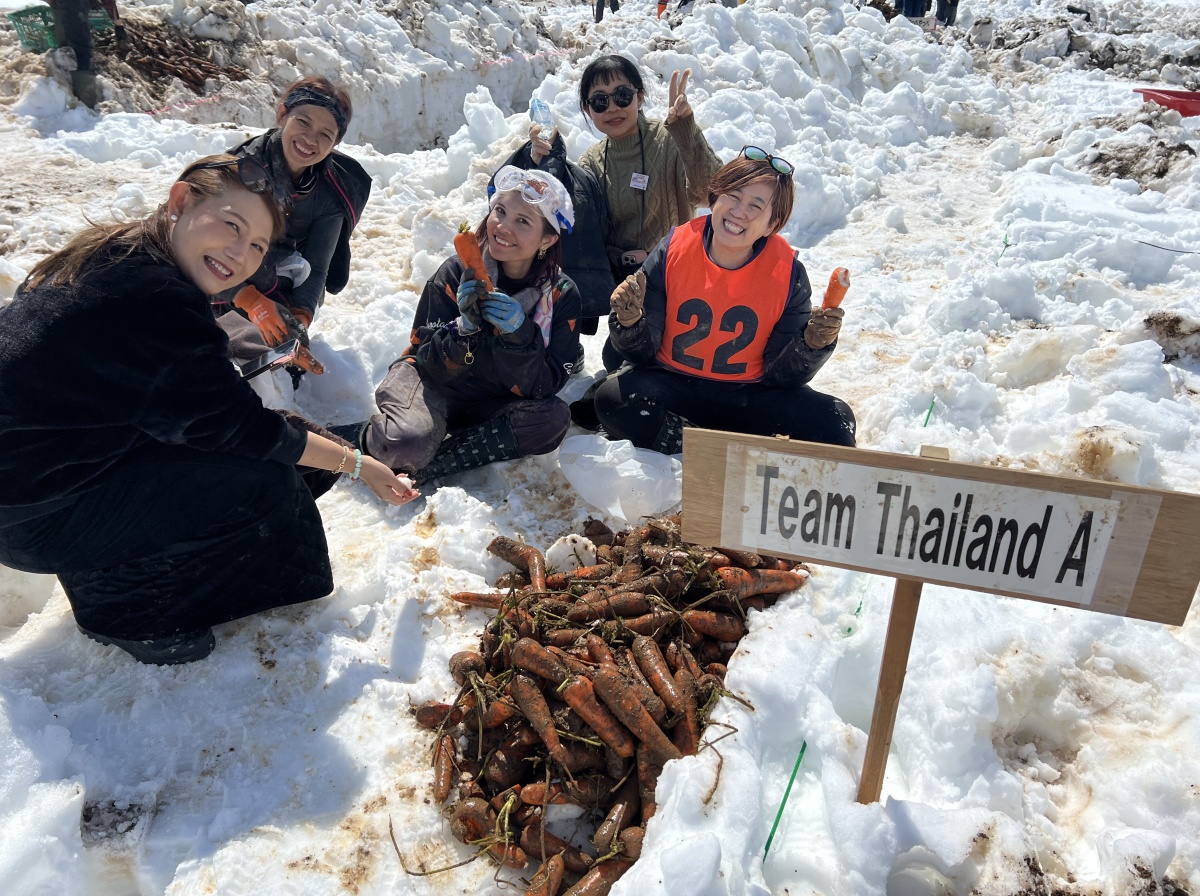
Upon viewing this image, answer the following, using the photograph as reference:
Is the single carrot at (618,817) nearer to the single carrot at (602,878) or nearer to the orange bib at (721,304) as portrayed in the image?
the single carrot at (602,878)

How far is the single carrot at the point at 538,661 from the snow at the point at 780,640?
0.36 meters

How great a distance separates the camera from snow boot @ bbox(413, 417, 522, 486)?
3727mm

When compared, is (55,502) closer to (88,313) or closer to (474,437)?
(88,313)

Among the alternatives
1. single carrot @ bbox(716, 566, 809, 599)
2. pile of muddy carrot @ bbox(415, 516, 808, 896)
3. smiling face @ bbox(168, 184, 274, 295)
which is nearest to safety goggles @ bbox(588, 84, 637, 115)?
smiling face @ bbox(168, 184, 274, 295)

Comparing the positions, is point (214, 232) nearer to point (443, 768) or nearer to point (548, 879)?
point (443, 768)

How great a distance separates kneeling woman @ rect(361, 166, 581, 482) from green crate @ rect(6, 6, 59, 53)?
241 inches

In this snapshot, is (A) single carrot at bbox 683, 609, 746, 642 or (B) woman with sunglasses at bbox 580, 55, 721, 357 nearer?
(A) single carrot at bbox 683, 609, 746, 642

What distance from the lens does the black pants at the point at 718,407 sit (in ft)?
12.3

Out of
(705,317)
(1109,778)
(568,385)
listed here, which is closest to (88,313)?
(705,317)

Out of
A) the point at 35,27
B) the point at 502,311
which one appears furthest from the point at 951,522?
the point at 35,27

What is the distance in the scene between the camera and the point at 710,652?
2787 millimetres

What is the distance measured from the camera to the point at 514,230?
11.5 ft

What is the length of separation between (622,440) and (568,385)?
0.95m

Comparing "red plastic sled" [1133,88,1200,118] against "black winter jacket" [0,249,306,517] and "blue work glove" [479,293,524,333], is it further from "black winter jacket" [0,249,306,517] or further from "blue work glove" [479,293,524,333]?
"black winter jacket" [0,249,306,517]
